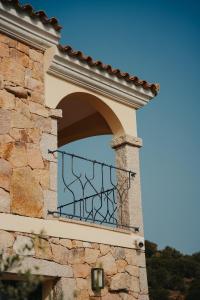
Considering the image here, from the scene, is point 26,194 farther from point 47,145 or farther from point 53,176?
point 47,145

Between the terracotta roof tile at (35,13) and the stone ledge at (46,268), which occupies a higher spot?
the terracotta roof tile at (35,13)

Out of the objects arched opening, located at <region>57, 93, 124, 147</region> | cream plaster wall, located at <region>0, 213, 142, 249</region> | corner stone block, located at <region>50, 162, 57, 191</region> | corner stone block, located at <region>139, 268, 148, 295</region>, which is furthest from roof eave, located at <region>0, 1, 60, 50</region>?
corner stone block, located at <region>139, 268, 148, 295</region>

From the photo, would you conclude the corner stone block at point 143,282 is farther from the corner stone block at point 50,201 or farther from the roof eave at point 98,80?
the roof eave at point 98,80

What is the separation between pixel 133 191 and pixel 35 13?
10.3 feet

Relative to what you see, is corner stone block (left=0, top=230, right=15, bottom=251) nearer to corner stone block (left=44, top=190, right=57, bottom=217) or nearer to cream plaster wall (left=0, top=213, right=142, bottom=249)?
cream plaster wall (left=0, top=213, right=142, bottom=249)

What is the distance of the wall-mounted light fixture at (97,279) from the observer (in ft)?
19.7

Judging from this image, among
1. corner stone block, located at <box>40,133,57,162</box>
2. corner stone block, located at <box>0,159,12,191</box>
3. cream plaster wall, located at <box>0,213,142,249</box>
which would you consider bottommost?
cream plaster wall, located at <box>0,213,142,249</box>

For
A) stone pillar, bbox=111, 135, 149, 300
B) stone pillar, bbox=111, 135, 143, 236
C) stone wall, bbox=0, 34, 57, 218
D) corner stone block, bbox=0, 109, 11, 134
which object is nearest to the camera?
stone wall, bbox=0, 34, 57, 218

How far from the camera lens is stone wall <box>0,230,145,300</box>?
5.52 meters

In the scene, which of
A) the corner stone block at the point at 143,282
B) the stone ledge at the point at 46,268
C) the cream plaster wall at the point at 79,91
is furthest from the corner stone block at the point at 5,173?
the corner stone block at the point at 143,282

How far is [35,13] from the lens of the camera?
640 cm

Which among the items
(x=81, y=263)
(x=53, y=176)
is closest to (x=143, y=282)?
(x=81, y=263)

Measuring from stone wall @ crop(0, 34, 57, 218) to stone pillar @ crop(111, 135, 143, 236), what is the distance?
1475mm

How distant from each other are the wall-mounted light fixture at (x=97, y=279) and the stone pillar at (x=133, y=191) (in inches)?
35.0
